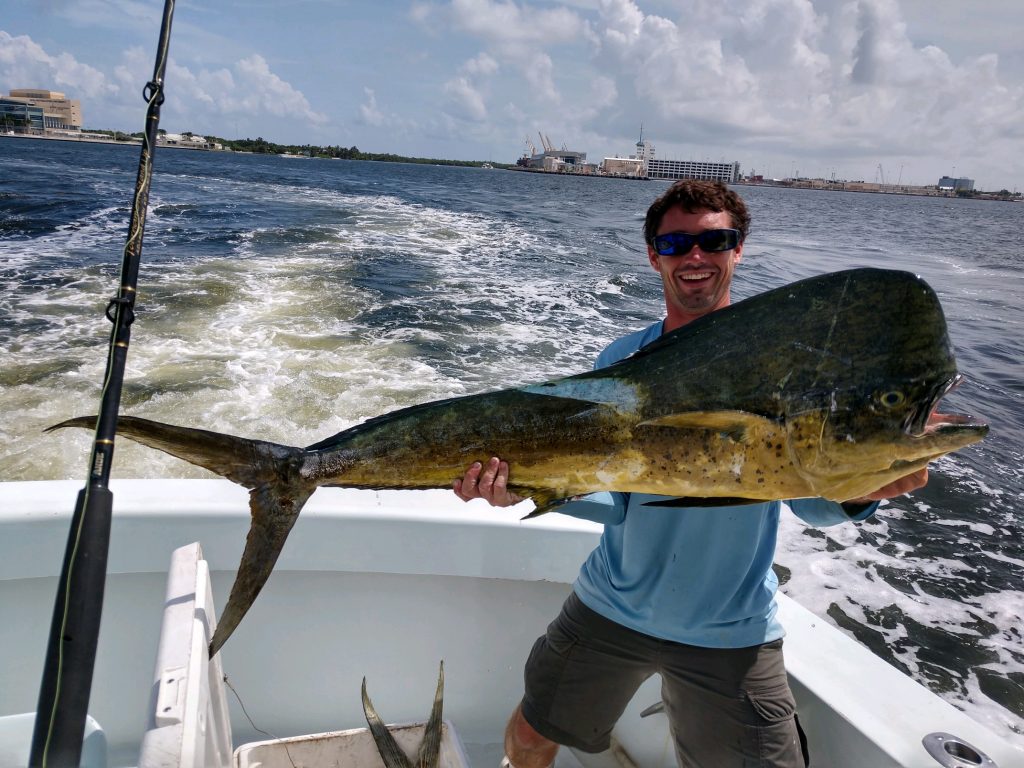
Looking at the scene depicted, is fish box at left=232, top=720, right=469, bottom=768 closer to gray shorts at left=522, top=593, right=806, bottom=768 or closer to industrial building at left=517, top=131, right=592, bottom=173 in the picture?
gray shorts at left=522, top=593, right=806, bottom=768

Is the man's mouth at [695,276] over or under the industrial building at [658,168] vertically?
under

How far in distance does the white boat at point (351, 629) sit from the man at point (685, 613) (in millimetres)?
346

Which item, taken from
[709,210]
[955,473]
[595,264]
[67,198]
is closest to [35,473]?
[709,210]

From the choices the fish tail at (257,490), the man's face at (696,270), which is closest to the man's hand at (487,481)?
the fish tail at (257,490)

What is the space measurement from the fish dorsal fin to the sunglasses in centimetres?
88

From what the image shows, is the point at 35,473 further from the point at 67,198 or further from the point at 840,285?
the point at 67,198

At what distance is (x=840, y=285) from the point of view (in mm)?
1353

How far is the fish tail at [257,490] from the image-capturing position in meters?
1.47

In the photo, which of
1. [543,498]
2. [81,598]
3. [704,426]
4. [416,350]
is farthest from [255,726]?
[416,350]

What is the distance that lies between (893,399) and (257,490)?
130 centimetres

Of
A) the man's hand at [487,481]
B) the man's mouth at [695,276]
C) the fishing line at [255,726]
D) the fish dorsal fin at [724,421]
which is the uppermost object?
the man's mouth at [695,276]

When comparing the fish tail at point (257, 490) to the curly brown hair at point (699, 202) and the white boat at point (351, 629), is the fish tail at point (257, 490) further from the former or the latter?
the curly brown hair at point (699, 202)

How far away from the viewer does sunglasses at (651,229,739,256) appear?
2104mm

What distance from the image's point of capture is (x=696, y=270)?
212 centimetres
